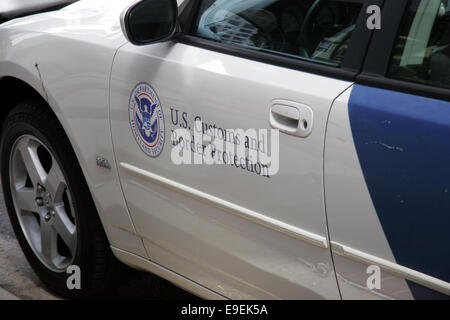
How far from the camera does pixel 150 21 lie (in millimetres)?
2363

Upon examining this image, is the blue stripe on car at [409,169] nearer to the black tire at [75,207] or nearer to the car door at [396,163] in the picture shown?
the car door at [396,163]

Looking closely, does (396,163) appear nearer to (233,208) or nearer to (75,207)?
(233,208)

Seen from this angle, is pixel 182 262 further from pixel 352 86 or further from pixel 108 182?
pixel 352 86

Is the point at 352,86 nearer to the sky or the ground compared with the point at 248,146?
nearer to the sky

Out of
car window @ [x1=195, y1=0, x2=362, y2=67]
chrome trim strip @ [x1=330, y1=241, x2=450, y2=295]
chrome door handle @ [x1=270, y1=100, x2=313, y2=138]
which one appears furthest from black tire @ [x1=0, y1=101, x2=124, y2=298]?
chrome trim strip @ [x1=330, y1=241, x2=450, y2=295]

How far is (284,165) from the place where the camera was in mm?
1986

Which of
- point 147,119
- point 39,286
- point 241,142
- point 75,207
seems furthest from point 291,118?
point 39,286

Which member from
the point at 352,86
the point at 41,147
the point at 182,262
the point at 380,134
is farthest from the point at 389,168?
the point at 41,147

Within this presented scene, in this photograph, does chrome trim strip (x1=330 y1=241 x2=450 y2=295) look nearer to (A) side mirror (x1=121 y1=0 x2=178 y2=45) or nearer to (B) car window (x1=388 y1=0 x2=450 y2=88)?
(B) car window (x1=388 y1=0 x2=450 y2=88)

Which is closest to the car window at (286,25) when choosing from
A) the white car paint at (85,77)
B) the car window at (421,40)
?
the car window at (421,40)

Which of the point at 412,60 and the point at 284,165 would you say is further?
the point at 284,165

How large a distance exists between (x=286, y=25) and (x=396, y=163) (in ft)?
2.18
